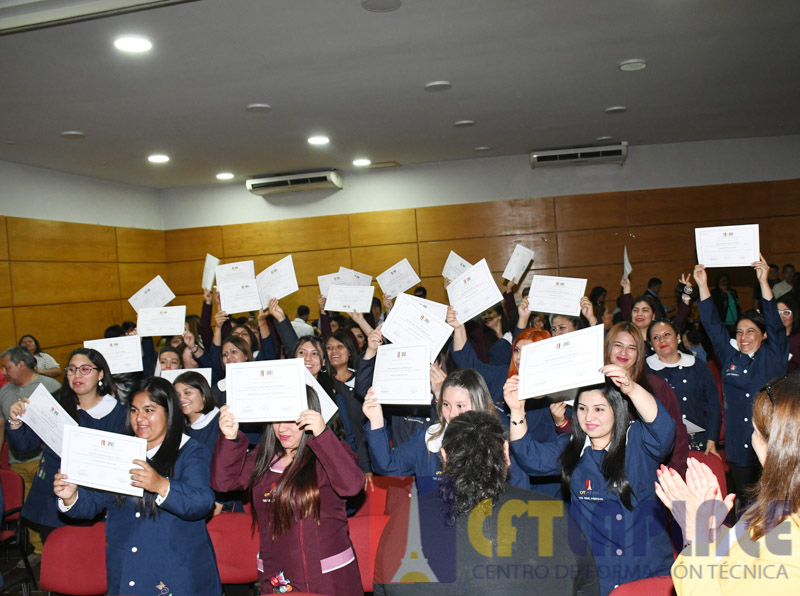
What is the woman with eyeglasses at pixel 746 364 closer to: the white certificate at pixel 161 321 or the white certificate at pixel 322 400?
the white certificate at pixel 322 400

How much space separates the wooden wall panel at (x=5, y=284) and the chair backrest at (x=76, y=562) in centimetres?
572

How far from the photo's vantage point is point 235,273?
5305 mm

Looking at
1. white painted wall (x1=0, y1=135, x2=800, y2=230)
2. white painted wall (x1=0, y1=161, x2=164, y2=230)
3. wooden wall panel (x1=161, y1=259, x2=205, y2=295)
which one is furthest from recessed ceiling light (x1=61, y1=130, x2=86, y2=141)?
wooden wall panel (x1=161, y1=259, x2=205, y2=295)

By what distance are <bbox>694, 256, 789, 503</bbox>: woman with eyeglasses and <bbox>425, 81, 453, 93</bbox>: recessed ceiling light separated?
2.87 meters

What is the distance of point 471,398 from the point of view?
2.61 metres

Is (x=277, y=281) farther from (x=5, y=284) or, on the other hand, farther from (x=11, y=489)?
(x=5, y=284)

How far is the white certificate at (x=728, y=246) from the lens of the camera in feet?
13.0

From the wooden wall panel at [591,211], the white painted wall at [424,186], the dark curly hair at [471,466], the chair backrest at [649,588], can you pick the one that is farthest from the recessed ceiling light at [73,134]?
the chair backrest at [649,588]

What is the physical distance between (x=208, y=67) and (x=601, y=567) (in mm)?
4481

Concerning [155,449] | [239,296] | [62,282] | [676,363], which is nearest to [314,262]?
[62,282]

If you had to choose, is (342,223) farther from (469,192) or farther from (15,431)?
(15,431)

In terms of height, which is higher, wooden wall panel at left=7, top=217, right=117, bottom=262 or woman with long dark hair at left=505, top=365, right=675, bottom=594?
wooden wall panel at left=7, top=217, right=117, bottom=262

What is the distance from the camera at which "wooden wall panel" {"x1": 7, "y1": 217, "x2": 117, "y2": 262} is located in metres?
7.81

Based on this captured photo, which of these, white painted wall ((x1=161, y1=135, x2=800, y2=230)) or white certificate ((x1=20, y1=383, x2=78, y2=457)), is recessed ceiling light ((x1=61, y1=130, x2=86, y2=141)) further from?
white certificate ((x1=20, y1=383, x2=78, y2=457))
